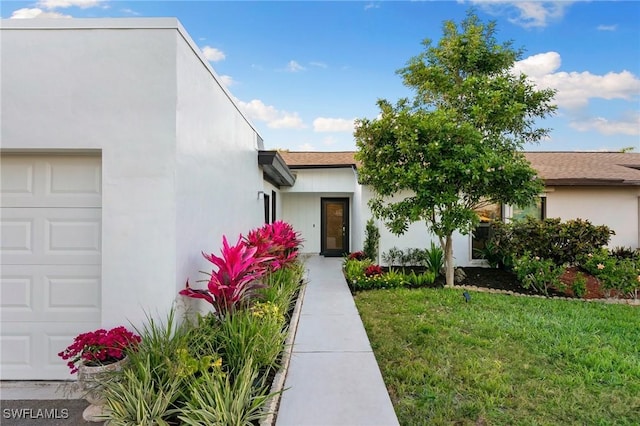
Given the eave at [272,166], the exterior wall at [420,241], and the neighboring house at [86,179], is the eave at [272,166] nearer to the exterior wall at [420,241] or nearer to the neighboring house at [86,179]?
the exterior wall at [420,241]

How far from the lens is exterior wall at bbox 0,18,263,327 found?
10.8 feet

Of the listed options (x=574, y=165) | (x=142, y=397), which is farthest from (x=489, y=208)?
(x=142, y=397)

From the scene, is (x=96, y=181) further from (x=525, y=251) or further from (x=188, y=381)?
(x=525, y=251)

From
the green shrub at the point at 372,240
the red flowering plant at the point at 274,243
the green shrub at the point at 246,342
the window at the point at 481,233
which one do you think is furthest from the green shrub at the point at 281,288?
the window at the point at 481,233

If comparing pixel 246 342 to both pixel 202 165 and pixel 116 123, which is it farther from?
pixel 116 123

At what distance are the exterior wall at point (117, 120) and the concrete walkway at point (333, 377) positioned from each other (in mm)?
1701

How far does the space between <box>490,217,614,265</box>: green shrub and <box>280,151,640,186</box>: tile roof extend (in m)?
2.59

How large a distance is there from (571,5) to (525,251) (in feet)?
23.6

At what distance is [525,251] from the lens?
7824 millimetres

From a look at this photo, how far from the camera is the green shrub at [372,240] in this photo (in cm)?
1012

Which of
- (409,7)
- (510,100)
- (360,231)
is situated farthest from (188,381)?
(409,7)

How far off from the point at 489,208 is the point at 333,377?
882cm

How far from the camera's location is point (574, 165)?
1191 centimetres

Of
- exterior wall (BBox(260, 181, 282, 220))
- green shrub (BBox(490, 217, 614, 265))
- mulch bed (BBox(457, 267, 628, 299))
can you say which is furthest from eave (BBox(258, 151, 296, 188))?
green shrub (BBox(490, 217, 614, 265))
